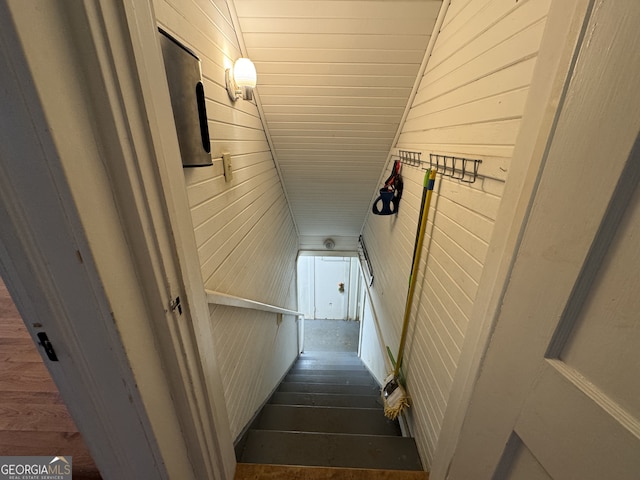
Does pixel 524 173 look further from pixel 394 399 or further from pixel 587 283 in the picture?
pixel 394 399

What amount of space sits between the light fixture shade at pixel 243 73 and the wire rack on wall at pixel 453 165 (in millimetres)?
1035

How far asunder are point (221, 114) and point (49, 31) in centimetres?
85

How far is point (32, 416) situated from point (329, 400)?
2.03 m

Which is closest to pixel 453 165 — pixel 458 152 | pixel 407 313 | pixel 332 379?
pixel 458 152

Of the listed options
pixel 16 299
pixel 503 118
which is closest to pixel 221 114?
pixel 16 299

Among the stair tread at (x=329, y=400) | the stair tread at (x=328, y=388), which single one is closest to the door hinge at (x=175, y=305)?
the stair tread at (x=329, y=400)

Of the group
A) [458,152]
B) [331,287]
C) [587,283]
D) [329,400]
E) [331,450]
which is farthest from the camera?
[331,287]

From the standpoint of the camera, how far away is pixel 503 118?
0.78m

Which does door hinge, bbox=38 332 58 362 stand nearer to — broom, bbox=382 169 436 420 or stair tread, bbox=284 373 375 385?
broom, bbox=382 169 436 420

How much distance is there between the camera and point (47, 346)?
524 mm

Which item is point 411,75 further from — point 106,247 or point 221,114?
point 106,247

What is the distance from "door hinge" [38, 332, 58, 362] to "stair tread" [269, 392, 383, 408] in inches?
84.7

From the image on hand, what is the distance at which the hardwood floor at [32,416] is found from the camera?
1.04m

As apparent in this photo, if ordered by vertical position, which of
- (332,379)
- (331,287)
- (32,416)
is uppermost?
(32,416)
